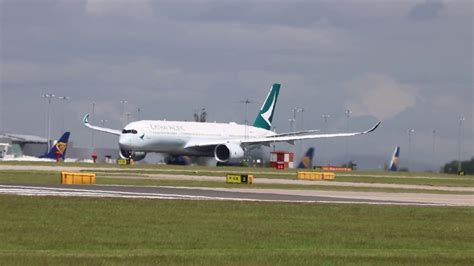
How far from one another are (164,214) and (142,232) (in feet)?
20.2

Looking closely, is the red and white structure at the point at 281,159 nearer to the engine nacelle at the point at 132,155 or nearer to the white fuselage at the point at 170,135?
the white fuselage at the point at 170,135

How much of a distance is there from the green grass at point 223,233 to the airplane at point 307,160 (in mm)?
107584

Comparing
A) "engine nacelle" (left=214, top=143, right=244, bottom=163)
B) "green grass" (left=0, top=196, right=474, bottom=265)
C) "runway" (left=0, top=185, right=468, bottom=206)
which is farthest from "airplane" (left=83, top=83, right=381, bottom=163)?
"green grass" (left=0, top=196, right=474, bottom=265)

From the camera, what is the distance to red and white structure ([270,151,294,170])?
138000 mm

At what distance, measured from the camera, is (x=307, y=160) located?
154125mm

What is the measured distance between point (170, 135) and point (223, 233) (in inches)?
3697

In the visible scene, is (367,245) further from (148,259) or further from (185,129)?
(185,129)

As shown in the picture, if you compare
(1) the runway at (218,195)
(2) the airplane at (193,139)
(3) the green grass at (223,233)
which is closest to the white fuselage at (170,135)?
(2) the airplane at (193,139)

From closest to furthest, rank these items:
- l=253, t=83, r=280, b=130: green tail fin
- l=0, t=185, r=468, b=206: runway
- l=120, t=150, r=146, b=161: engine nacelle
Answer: l=0, t=185, r=468, b=206: runway → l=120, t=150, r=146, b=161: engine nacelle → l=253, t=83, r=280, b=130: green tail fin

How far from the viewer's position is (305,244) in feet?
101

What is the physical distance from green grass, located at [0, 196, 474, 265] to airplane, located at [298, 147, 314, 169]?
10758 centimetres

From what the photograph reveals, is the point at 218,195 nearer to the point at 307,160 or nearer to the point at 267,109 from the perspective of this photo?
the point at 267,109

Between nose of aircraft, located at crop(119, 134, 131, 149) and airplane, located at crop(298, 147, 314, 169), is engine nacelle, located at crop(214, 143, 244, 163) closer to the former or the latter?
nose of aircraft, located at crop(119, 134, 131, 149)

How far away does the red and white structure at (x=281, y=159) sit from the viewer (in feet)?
453
